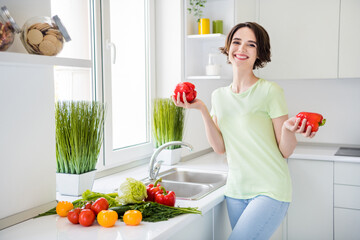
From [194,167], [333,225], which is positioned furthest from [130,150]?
[333,225]

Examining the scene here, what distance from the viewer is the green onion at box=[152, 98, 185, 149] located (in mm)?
2695

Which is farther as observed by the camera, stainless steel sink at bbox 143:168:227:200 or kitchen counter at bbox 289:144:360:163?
kitchen counter at bbox 289:144:360:163

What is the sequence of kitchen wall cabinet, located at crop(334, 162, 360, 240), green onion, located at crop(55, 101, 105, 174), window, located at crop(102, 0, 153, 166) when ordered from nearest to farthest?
green onion, located at crop(55, 101, 105, 174) < window, located at crop(102, 0, 153, 166) < kitchen wall cabinet, located at crop(334, 162, 360, 240)

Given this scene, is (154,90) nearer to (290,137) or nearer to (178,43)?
(178,43)

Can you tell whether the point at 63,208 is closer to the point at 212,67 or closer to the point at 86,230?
the point at 86,230

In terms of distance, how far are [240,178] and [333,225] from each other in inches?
49.0

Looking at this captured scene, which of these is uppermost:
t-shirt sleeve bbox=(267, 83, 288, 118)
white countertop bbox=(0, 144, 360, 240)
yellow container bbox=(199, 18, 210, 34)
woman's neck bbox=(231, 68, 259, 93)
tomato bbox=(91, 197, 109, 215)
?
yellow container bbox=(199, 18, 210, 34)

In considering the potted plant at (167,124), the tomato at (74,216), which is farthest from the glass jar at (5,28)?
the potted plant at (167,124)

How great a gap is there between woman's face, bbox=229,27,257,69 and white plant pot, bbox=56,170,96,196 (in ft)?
2.82

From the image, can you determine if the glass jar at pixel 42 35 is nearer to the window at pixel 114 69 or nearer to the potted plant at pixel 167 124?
the window at pixel 114 69

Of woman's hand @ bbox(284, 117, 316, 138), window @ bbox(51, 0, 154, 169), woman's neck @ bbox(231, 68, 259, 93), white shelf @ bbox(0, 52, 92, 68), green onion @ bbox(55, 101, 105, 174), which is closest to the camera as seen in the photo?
white shelf @ bbox(0, 52, 92, 68)

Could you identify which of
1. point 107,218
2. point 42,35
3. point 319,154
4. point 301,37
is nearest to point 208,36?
point 301,37

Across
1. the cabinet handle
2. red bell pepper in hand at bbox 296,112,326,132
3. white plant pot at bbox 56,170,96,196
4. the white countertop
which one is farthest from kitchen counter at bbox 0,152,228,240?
the cabinet handle

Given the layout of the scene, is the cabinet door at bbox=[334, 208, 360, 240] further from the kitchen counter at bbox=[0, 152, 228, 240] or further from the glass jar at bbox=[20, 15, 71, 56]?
the glass jar at bbox=[20, 15, 71, 56]
